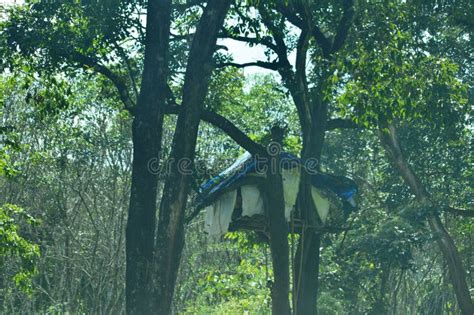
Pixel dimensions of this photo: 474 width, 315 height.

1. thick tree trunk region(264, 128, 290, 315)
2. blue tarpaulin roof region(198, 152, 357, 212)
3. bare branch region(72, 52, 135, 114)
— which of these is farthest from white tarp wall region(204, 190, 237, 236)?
bare branch region(72, 52, 135, 114)

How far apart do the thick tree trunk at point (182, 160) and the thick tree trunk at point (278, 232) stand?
1980mm

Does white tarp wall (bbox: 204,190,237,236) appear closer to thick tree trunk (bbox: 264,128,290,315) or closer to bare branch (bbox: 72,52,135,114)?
thick tree trunk (bbox: 264,128,290,315)

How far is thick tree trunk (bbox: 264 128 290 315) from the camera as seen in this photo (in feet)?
37.8

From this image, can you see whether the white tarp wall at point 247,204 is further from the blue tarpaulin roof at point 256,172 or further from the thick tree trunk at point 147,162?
the thick tree trunk at point 147,162

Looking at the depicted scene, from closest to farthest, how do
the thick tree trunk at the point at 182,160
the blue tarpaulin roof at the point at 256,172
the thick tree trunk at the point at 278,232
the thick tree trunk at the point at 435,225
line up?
the thick tree trunk at the point at 182,160, the thick tree trunk at the point at 278,232, the blue tarpaulin roof at the point at 256,172, the thick tree trunk at the point at 435,225

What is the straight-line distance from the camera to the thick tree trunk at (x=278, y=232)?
11523 mm

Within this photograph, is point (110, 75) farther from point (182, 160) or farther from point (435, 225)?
point (435, 225)

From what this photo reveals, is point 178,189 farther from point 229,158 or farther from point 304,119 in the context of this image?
point 229,158

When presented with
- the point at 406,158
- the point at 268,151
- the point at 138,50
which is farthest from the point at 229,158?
the point at 268,151

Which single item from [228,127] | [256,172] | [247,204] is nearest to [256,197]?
[247,204]

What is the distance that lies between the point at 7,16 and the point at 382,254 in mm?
7938

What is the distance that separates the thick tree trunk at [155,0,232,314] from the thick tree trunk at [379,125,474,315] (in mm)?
7273

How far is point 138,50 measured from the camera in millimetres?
13375

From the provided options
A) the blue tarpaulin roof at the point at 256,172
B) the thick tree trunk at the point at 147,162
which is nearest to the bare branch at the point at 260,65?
the blue tarpaulin roof at the point at 256,172
